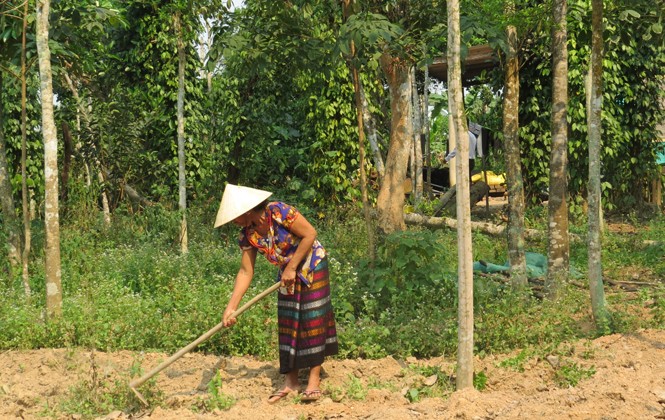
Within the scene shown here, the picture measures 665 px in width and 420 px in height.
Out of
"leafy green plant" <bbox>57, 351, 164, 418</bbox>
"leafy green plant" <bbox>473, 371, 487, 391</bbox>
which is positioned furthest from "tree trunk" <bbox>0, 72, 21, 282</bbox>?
"leafy green plant" <bbox>473, 371, 487, 391</bbox>

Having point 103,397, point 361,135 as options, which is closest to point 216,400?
point 103,397

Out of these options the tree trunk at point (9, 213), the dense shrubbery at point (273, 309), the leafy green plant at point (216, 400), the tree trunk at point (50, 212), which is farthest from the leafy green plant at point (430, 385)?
the tree trunk at point (9, 213)

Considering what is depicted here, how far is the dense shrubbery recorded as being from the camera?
19.9ft

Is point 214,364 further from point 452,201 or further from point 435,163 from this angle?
point 435,163

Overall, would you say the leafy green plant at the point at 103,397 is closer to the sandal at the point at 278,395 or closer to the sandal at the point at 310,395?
the sandal at the point at 278,395

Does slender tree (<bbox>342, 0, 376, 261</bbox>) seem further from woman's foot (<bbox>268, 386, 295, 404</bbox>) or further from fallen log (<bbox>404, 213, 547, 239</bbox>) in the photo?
fallen log (<bbox>404, 213, 547, 239</bbox>)

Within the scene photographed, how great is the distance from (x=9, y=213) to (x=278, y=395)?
411cm

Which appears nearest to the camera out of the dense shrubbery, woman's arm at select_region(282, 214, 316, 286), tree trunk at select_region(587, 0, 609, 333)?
woman's arm at select_region(282, 214, 316, 286)

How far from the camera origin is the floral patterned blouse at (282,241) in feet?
16.5

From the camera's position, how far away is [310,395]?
5.05 m

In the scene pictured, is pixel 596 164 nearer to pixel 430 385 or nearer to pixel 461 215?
pixel 461 215

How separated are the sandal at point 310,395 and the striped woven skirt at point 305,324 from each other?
0.56 feet

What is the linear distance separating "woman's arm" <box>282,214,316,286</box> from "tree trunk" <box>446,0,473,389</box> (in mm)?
955

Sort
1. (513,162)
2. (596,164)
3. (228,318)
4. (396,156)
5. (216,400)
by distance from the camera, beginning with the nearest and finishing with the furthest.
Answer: (216,400)
(228,318)
(596,164)
(513,162)
(396,156)
